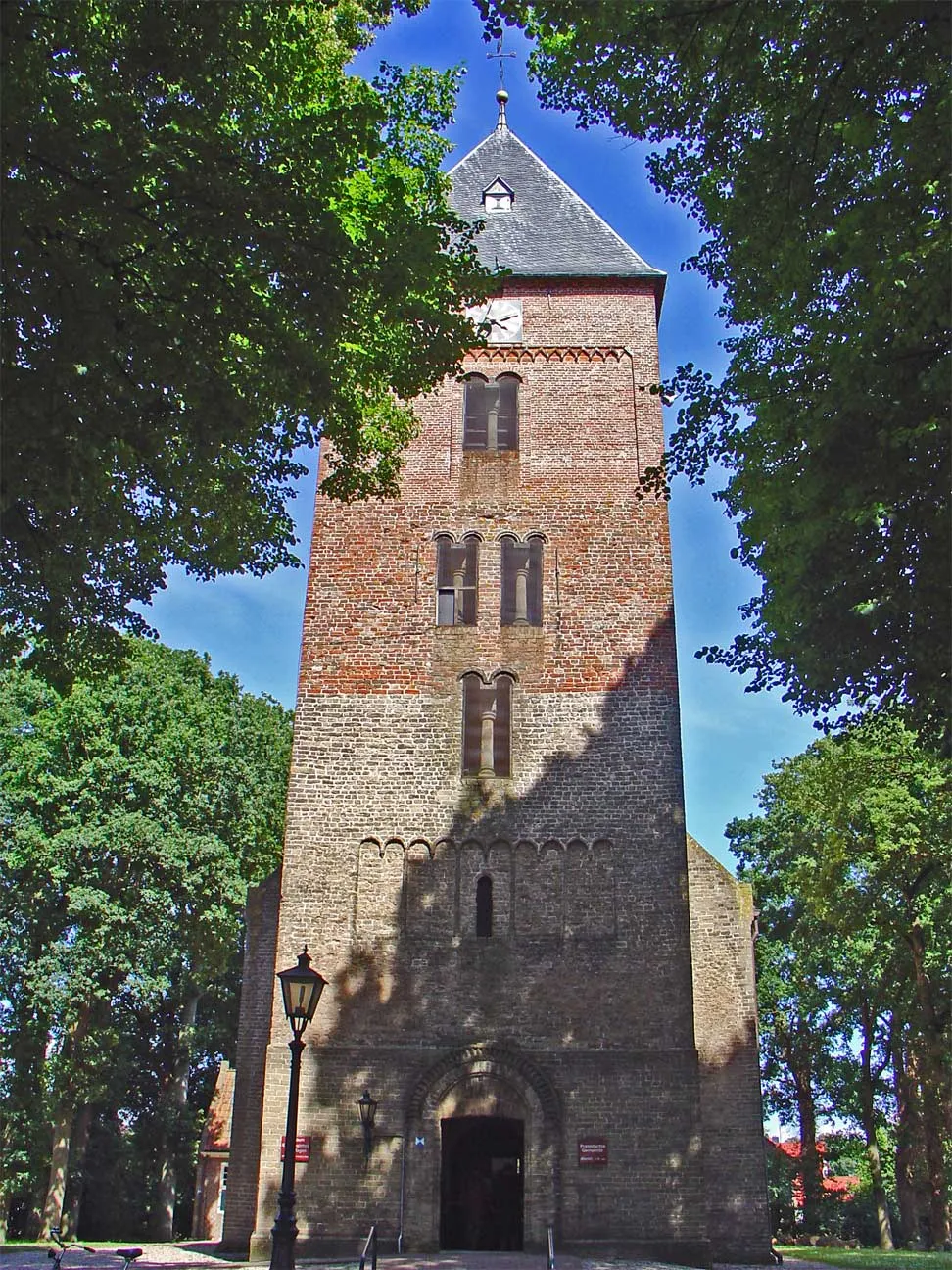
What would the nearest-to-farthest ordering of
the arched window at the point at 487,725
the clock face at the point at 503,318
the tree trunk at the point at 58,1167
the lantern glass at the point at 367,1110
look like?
the lantern glass at the point at 367,1110, the arched window at the point at 487,725, the clock face at the point at 503,318, the tree trunk at the point at 58,1167

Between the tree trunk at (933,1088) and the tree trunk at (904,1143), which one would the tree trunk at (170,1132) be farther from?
the tree trunk at (904,1143)

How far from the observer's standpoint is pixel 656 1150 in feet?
52.6

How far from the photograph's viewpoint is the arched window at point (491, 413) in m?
21.8

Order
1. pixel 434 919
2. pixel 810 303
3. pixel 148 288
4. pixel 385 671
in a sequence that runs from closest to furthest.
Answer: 1. pixel 148 288
2. pixel 810 303
3. pixel 434 919
4. pixel 385 671

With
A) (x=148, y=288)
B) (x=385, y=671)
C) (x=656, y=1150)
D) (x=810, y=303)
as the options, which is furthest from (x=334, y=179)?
(x=656, y=1150)

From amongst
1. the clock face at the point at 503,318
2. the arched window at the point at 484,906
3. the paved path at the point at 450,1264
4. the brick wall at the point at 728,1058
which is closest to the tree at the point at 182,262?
the arched window at the point at 484,906

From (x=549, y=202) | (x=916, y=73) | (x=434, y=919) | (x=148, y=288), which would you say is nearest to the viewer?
(x=916, y=73)

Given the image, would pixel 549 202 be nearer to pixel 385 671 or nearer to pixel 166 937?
pixel 385 671

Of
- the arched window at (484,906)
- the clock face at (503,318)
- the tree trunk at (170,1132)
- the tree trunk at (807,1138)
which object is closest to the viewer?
the arched window at (484,906)

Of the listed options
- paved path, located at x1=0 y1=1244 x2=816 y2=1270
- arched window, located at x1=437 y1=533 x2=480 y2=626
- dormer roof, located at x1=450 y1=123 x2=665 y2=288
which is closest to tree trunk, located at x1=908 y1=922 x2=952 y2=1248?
paved path, located at x1=0 y1=1244 x2=816 y2=1270

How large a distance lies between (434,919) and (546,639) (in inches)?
205

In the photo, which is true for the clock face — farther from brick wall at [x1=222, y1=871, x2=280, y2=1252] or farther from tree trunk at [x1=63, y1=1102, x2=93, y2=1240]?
tree trunk at [x1=63, y1=1102, x2=93, y2=1240]

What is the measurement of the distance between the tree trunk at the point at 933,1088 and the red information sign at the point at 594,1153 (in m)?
13.1

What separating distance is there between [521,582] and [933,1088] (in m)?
18.0
